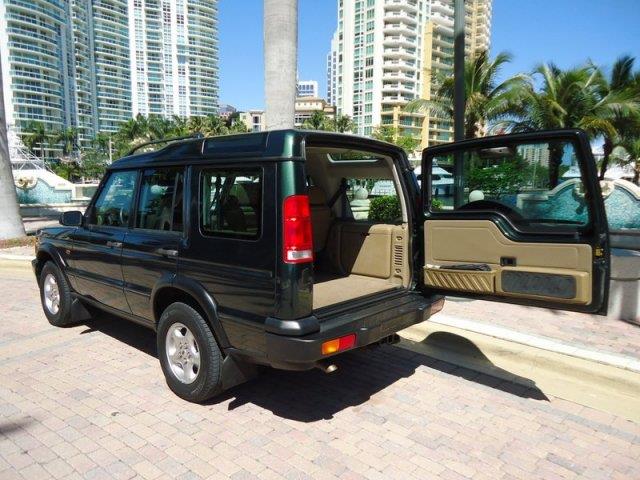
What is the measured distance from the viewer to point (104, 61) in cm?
11888

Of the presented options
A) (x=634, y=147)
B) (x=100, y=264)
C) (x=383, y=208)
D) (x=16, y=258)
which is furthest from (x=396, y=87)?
(x=100, y=264)

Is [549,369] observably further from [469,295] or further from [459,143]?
[459,143]

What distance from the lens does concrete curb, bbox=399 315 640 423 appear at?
3.95 meters

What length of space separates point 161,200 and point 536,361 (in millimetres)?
3654

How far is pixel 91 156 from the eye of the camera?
76750mm

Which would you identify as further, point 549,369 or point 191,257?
point 549,369

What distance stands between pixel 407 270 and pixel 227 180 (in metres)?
1.74

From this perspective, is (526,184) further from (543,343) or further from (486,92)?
(486,92)

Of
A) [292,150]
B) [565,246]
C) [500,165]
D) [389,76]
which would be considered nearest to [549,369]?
[565,246]

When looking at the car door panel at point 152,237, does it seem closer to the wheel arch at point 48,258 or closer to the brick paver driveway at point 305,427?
the brick paver driveway at point 305,427

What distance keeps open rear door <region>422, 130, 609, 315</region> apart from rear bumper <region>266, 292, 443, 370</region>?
0.92 feet

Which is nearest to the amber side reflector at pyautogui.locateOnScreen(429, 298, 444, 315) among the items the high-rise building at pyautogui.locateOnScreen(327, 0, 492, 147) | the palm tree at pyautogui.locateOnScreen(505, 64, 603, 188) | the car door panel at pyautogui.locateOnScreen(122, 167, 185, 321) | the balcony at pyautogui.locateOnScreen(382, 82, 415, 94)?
the car door panel at pyautogui.locateOnScreen(122, 167, 185, 321)

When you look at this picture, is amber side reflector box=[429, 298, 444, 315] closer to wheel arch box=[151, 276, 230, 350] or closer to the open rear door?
the open rear door

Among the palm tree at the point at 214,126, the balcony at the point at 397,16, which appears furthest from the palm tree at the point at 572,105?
the balcony at the point at 397,16
